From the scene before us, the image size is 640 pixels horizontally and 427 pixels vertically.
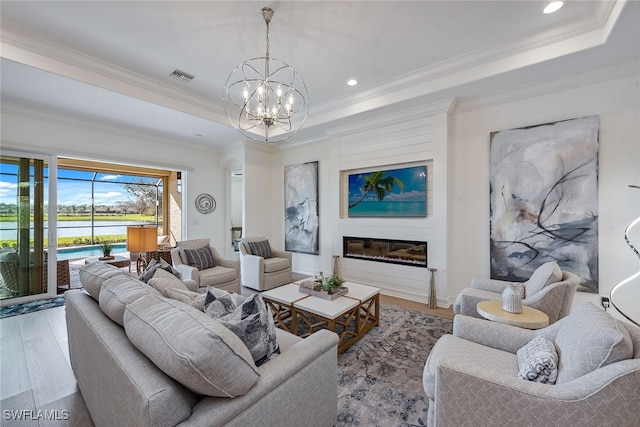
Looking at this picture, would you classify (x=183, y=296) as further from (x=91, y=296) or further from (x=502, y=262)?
(x=502, y=262)

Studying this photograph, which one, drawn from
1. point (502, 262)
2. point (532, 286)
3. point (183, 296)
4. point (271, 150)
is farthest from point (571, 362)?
point (271, 150)

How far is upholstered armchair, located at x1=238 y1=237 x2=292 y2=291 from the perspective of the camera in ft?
14.2

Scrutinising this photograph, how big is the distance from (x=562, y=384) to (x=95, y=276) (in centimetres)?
272

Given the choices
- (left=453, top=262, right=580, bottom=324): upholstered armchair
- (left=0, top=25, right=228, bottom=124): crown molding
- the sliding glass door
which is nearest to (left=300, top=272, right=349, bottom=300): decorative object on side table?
(left=453, top=262, right=580, bottom=324): upholstered armchair

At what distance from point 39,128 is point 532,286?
6.55 m

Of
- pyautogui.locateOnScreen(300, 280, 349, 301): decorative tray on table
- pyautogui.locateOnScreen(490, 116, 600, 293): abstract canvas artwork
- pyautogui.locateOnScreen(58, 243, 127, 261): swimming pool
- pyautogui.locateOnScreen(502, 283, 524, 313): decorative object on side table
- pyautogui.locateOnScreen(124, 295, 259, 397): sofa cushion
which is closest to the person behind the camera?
pyautogui.locateOnScreen(124, 295, 259, 397): sofa cushion

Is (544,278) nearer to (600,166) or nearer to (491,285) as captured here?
(491,285)

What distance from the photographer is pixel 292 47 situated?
2.95 m

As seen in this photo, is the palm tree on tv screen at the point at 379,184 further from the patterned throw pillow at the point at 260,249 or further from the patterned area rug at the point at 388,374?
the patterned area rug at the point at 388,374

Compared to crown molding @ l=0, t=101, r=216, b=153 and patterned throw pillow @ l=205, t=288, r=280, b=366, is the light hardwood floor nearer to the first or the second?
patterned throw pillow @ l=205, t=288, r=280, b=366

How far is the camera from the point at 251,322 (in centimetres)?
128

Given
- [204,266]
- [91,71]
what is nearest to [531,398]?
[204,266]

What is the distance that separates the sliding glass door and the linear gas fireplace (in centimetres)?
474

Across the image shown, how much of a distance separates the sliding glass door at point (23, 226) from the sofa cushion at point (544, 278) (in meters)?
6.27
